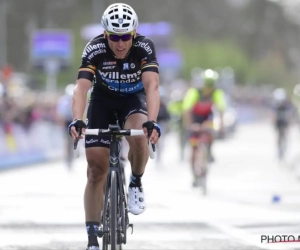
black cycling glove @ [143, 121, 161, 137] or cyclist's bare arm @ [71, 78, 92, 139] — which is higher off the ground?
cyclist's bare arm @ [71, 78, 92, 139]

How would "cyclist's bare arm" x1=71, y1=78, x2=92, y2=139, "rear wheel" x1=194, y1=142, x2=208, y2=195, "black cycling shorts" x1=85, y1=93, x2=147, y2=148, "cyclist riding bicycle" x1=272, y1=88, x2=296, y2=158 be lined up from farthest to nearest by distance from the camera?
"cyclist riding bicycle" x1=272, y1=88, x2=296, y2=158 < "rear wheel" x1=194, y1=142, x2=208, y2=195 < "black cycling shorts" x1=85, y1=93, x2=147, y2=148 < "cyclist's bare arm" x1=71, y1=78, x2=92, y2=139

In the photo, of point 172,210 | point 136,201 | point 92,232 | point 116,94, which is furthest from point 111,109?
point 172,210

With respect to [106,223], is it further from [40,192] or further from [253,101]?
[253,101]

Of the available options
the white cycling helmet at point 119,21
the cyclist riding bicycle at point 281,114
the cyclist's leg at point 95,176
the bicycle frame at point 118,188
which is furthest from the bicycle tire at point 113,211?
the cyclist riding bicycle at point 281,114

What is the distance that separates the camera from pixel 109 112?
8398mm

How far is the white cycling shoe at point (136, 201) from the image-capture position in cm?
846

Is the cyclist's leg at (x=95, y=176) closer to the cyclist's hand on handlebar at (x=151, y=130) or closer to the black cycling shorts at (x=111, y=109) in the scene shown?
the black cycling shorts at (x=111, y=109)

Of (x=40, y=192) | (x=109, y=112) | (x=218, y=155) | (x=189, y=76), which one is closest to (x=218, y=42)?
(x=189, y=76)

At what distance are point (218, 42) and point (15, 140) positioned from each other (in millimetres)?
80008

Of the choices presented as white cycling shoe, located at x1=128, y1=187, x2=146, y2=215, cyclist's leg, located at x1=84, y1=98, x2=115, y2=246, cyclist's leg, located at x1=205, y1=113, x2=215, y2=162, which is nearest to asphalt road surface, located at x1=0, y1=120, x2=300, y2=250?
cyclist's leg, located at x1=205, y1=113, x2=215, y2=162

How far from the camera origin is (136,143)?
8281 mm

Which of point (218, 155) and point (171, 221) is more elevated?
point (218, 155)

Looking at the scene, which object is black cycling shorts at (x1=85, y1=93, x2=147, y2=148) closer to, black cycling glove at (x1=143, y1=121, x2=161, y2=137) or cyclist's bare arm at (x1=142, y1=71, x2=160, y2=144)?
cyclist's bare arm at (x1=142, y1=71, x2=160, y2=144)

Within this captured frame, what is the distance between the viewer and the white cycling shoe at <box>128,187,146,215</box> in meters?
8.46
